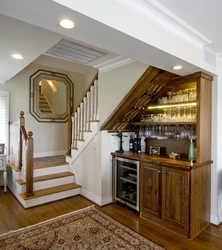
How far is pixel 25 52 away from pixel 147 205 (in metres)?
2.92

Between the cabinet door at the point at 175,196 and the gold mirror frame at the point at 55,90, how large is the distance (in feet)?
10.6

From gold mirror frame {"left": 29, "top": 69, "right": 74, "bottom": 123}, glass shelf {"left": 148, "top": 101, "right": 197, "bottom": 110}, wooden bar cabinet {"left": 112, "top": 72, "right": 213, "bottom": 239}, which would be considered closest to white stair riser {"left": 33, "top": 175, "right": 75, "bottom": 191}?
wooden bar cabinet {"left": 112, "top": 72, "right": 213, "bottom": 239}

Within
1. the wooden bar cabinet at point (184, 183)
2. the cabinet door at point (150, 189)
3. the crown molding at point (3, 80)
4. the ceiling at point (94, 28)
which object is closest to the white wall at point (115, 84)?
the ceiling at point (94, 28)

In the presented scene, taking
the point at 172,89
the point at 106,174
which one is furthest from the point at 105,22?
the point at 106,174

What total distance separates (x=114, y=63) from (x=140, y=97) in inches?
28.3

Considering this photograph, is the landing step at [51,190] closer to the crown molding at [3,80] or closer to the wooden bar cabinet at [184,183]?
the wooden bar cabinet at [184,183]

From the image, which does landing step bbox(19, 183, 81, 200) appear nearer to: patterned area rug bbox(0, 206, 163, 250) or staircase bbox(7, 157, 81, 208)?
staircase bbox(7, 157, 81, 208)

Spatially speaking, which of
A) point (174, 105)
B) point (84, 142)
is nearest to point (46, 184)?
point (84, 142)

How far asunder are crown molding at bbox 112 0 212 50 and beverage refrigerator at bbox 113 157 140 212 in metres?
1.99

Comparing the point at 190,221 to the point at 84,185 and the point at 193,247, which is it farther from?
the point at 84,185

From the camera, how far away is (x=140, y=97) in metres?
3.24

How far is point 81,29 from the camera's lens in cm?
156

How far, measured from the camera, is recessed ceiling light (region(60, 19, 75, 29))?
1440mm

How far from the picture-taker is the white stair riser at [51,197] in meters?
3.41
